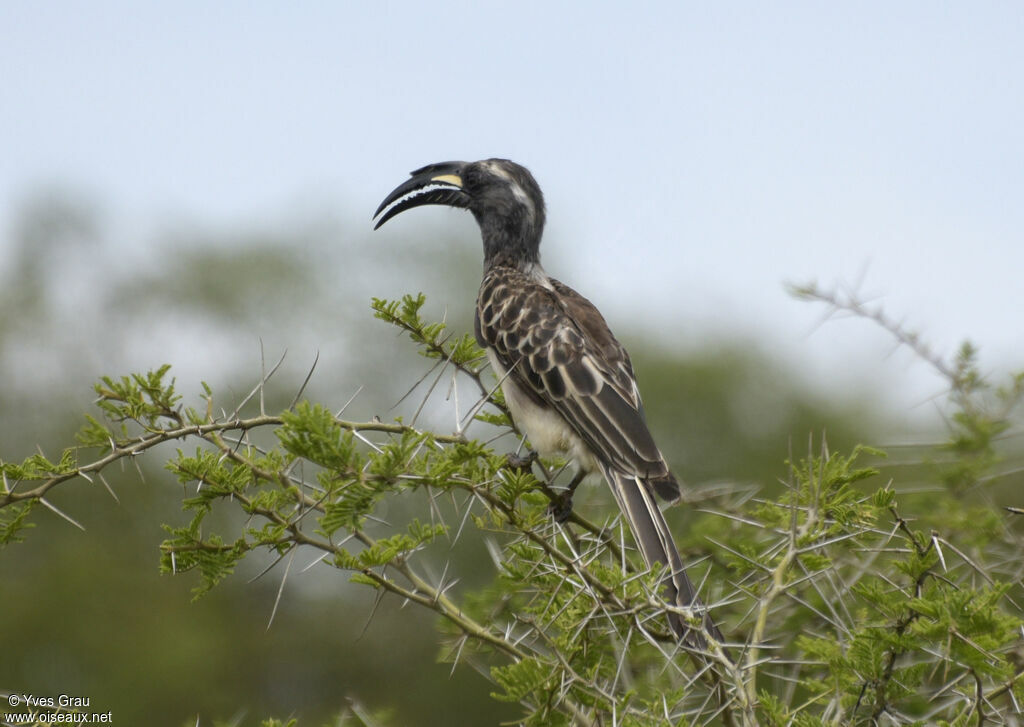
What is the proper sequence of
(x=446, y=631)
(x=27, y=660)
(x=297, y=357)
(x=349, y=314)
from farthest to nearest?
(x=349, y=314)
(x=297, y=357)
(x=27, y=660)
(x=446, y=631)

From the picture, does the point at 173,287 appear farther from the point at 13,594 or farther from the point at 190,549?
the point at 190,549

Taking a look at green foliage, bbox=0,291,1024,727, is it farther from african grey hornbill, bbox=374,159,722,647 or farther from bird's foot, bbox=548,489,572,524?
bird's foot, bbox=548,489,572,524

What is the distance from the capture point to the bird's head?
196 inches

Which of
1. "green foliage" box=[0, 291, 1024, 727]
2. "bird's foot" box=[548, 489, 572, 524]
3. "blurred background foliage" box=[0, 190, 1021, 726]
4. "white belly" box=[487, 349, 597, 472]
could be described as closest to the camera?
"green foliage" box=[0, 291, 1024, 727]

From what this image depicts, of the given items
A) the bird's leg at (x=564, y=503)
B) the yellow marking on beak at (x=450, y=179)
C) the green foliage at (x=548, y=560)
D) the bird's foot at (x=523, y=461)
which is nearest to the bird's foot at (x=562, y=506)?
the bird's leg at (x=564, y=503)

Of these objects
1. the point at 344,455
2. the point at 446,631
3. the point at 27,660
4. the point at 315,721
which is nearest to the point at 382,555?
the point at 344,455

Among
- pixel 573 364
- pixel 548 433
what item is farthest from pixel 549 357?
pixel 548 433

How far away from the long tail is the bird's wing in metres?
0.05

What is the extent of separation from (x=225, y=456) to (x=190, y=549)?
0.69ft

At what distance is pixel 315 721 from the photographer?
14398mm

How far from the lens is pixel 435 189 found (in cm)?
507

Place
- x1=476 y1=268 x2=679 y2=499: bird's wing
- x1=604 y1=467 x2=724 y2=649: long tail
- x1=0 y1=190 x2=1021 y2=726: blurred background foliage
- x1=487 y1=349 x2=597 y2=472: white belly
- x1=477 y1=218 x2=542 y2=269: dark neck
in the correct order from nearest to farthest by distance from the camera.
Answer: x1=604 y1=467 x2=724 y2=649: long tail, x1=476 y1=268 x2=679 y2=499: bird's wing, x1=487 y1=349 x2=597 y2=472: white belly, x1=477 y1=218 x2=542 y2=269: dark neck, x1=0 y1=190 x2=1021 y2=726: blurred background foliage

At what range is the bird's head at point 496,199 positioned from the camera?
4977 mm

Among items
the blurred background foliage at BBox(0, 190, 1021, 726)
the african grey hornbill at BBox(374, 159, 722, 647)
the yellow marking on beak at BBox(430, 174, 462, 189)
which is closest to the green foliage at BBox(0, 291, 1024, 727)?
the african grey hornbill at BBox(374, 159, 722, 647)
